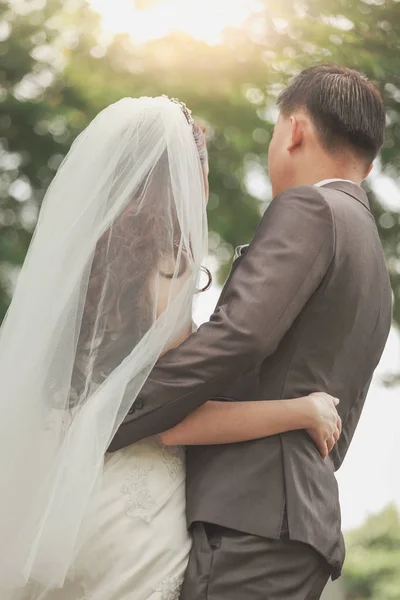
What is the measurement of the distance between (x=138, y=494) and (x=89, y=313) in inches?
14.3

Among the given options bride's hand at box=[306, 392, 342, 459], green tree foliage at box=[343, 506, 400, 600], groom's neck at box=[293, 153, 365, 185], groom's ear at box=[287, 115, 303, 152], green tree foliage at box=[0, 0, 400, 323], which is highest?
groom's ear at box=[287, 115, 303, 152]

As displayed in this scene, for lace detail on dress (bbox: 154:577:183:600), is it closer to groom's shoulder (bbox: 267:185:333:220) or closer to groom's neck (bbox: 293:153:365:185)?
groom's shoulder (bbox: 267:185:333:220)

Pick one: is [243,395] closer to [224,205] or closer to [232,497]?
[232,497]

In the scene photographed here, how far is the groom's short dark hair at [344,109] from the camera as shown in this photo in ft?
6.62

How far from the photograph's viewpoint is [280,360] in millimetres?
1783

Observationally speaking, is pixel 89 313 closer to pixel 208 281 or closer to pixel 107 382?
pixel 107 382

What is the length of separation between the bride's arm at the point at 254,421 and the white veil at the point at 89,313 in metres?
0.13

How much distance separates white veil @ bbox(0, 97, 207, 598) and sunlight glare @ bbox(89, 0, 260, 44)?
10.6 feet

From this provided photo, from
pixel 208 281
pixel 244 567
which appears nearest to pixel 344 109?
pixel 208 281

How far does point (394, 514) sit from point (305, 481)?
561 centimetres

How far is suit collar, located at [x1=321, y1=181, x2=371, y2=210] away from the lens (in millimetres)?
1926

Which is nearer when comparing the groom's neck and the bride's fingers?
the bride's fingers

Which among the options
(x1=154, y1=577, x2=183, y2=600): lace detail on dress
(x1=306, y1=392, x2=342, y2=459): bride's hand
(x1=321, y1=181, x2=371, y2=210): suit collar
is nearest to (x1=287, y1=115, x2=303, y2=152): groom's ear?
(x1=321, y1=181, x2=371, y2=210): suit collar

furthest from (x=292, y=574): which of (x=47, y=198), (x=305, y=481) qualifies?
(x=47, y=198)
